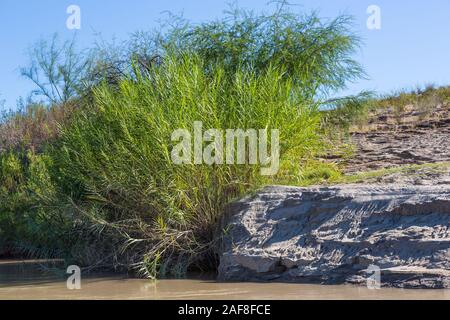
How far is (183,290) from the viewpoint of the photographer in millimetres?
9070

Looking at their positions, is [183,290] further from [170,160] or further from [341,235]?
[341,235]

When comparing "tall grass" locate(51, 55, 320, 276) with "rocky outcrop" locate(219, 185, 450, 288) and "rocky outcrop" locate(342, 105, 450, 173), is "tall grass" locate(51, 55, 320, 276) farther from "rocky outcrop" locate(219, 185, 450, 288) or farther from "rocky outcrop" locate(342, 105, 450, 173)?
"rocky outcrop" locate(342, 105, 450, 173)

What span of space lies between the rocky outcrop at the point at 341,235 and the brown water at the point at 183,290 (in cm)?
29

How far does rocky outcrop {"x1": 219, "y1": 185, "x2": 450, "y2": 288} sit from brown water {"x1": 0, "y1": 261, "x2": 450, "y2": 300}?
29 cm

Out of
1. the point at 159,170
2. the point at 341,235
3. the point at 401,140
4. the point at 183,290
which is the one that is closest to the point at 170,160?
the point at 159,170

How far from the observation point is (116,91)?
40.6 ft

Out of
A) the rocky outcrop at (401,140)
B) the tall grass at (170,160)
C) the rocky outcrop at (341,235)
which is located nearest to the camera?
the rocky outcrop at (341,235)

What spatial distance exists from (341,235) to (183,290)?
201cm

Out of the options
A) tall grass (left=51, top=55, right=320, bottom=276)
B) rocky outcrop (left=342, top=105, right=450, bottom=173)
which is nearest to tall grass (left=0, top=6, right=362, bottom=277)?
tall grass (left=51, top=55, right=320, bottom=276)

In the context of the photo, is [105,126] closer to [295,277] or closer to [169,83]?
[169,83]

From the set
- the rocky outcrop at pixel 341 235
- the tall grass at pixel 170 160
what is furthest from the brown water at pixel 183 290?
the tall grass at pixel 170 160

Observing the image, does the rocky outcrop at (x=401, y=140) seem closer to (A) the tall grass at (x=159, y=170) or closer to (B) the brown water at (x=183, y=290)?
(A) the tall grass at (x=159, y=170)

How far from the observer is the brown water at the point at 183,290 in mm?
8047
